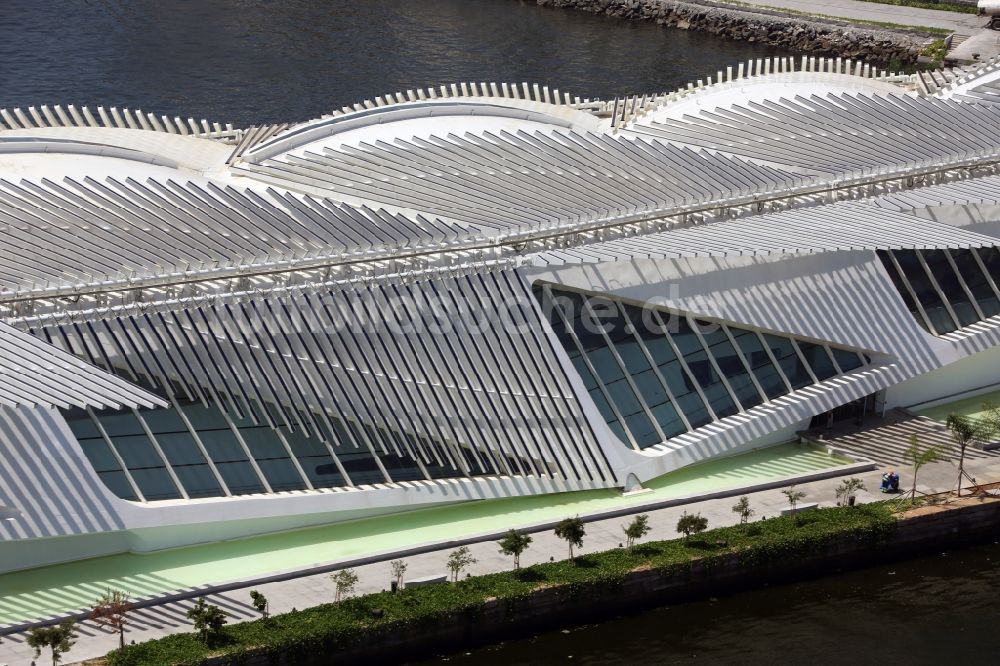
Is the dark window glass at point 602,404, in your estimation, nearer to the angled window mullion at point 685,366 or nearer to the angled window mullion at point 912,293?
the angled window mullion at point 685,366

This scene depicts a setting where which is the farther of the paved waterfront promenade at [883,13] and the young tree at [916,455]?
the paved waterfront promenade at [883,13]

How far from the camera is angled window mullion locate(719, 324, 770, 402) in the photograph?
149ft

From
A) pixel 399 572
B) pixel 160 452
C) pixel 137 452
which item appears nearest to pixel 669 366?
pixel 399 572

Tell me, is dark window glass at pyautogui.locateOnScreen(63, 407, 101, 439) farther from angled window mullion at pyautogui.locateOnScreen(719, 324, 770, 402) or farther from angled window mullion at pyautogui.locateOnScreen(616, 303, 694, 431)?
angled window mullion at pyautogui.locateOnScreen(719, 324, 770, 402)

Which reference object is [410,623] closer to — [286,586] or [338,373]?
[286,586]

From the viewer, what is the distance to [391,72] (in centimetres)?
8731

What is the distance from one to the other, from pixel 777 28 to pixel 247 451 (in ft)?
223

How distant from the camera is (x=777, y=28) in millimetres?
99438

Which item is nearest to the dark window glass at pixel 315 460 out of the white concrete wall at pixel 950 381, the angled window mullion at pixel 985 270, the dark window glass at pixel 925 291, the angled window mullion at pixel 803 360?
the angled window mullion at pixel 803 360

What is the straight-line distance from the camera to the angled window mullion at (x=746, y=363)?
4547 cm

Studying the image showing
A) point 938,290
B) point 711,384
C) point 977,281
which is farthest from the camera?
point 977,281

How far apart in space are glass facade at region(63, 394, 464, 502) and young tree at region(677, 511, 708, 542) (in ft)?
20.0

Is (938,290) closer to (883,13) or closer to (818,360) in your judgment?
(818,360)

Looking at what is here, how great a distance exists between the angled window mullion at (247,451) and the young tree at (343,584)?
3223 mm
